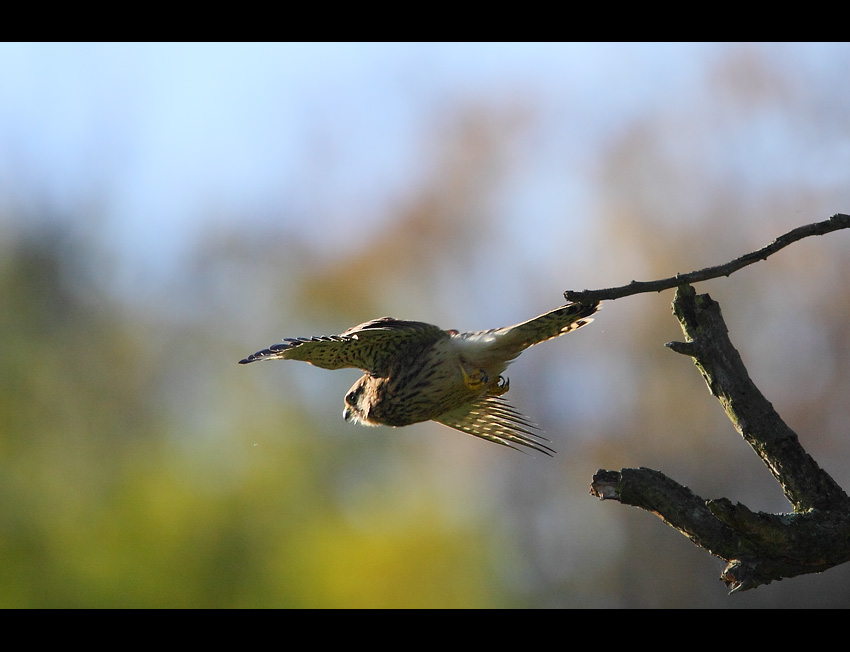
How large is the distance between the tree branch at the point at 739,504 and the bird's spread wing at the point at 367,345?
201cm

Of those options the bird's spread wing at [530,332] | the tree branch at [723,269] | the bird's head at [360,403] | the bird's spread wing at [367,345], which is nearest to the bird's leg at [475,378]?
the bird's spread wing at [530,332]

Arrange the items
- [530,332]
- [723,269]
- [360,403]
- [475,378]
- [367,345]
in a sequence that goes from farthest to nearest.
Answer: [360,403]
[367,345]
[475,378]
[530,332]
[723,269]

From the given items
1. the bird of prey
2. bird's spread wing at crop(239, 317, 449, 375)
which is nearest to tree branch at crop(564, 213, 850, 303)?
the bird of prey

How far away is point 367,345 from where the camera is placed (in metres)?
5.57

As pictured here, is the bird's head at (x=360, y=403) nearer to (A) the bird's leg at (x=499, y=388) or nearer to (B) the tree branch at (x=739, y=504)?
(A) the bird's leg at (x=499, y=388)

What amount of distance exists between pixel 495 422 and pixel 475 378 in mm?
623

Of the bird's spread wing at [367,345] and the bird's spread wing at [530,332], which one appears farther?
the bird's spread wing at [367,345]

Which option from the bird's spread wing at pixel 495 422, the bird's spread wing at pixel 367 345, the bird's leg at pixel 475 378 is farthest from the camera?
the bird's spread wing at pixel 495 422

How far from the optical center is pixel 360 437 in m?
17.6

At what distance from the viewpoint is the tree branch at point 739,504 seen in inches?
135

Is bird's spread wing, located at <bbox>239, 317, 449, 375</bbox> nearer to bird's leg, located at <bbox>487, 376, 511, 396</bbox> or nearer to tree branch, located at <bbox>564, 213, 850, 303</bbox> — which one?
bird's leg, located at <bbox>487, 376, 511, 396</bbox>

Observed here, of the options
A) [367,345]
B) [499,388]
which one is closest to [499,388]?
[499,388]

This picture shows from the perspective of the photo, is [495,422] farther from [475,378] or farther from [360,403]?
[360,403]
